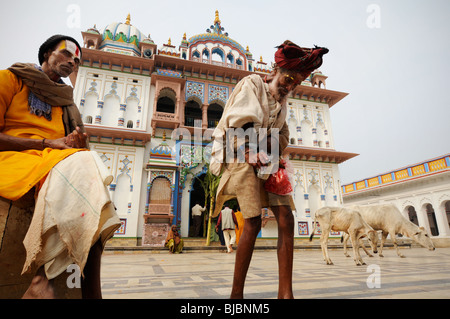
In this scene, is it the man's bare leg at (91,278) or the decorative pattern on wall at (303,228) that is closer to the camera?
the man's bare leg at (91,278)

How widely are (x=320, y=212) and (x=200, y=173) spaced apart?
7094mm

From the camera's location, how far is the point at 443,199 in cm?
1460

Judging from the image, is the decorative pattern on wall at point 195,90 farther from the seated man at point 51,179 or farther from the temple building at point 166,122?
the seated man at point 51,179

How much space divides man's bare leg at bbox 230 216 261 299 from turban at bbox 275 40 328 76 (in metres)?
1.15

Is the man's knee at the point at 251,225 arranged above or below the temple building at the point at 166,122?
below

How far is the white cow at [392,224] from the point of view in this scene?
667 cm

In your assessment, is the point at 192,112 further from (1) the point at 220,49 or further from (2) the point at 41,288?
(2) the point at 41,288

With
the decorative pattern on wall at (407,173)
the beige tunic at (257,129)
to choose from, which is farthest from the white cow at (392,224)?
the decorative pattern on wall at (407,173)

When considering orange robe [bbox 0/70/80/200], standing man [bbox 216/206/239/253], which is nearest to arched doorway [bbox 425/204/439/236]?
standing man [bbox 216/206/239/253]

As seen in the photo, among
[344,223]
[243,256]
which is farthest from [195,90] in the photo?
[243,256]

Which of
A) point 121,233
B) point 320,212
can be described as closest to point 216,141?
point 320,212

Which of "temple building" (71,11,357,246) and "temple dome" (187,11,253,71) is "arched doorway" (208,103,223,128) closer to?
"temple building" (71,11,357,246)

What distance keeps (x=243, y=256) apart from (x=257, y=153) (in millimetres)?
681

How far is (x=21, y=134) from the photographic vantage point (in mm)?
1359
